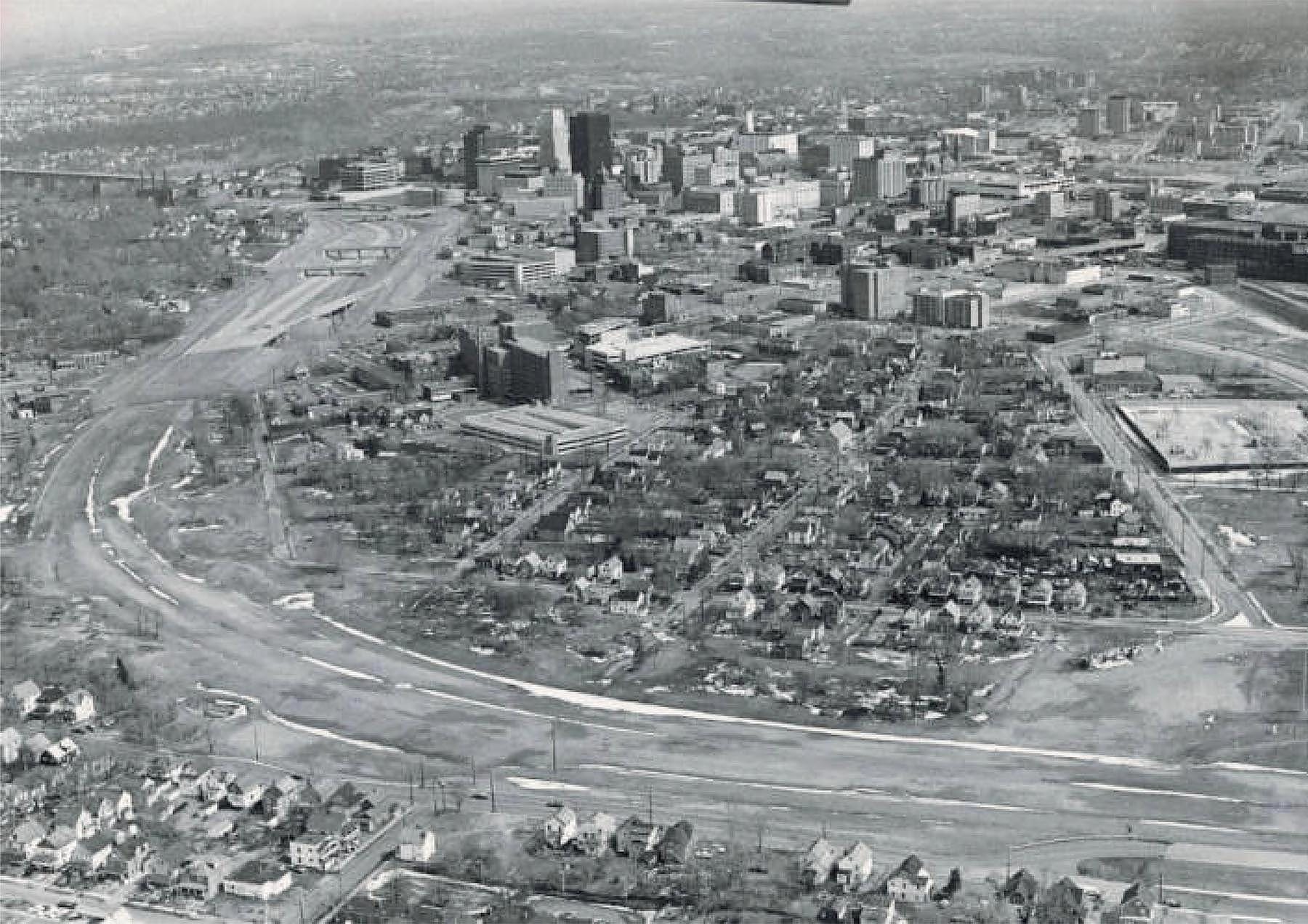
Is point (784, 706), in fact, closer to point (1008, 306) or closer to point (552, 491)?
point (552, 491)

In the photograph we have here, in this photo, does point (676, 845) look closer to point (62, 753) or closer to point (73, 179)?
point (62, 753)

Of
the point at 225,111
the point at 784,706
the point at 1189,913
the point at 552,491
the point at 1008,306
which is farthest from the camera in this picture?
the point at 225,111

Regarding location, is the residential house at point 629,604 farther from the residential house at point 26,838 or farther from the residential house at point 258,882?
the residential house at point 26,838

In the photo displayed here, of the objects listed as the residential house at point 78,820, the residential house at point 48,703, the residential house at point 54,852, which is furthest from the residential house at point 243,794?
the residential house at point 48,703

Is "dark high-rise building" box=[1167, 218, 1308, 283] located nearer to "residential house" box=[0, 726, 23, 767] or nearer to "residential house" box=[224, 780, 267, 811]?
"residential house" box=[224, 780, 267, 811]

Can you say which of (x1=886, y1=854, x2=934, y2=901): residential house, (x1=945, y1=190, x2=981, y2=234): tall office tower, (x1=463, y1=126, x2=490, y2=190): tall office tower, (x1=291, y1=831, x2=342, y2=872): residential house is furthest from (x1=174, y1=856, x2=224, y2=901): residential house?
(x1=463, y1=126, x2=490, y2=190): tall office tower

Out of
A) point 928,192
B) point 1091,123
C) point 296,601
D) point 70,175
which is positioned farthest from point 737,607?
point 70,175

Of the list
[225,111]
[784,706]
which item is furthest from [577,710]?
[225,111]
